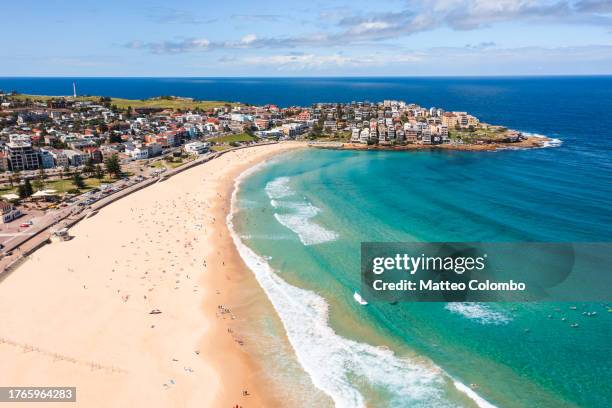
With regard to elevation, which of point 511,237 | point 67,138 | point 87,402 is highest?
point 67,138

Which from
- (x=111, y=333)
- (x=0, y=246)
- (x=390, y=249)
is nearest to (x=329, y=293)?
(x=390, y=249)

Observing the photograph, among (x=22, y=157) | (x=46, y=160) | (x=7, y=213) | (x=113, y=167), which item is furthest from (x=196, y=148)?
(x=7, y=213)

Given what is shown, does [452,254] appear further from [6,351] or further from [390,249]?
[6,351]

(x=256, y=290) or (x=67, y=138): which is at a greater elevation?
(x=67, y=138)

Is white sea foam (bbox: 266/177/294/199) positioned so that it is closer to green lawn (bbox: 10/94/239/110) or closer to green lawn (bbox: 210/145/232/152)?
green lawn (bbox: 210/145/232/152)

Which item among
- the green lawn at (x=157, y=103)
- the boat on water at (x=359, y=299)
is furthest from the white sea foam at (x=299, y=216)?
the green lawn at (x=157, y=103)

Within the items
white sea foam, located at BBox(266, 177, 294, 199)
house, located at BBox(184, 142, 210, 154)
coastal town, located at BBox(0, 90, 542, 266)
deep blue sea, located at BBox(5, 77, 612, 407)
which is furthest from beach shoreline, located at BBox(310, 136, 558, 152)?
white sea foam, located at BBox(266, 177, 294, 199)

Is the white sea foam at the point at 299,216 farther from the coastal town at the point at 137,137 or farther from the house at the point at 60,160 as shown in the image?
the house at the point at 60,160
